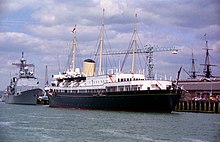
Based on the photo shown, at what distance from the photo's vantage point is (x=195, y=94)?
81.8 meters

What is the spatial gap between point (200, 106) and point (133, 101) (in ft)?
53.5

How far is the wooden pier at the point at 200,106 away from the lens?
212ft

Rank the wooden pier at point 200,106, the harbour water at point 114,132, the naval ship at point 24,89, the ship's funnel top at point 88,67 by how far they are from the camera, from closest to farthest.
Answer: the harbour water at point 114,132 < the wooden pier at point 200,106 < the ship's funnel top at point 88,67 < the naval ship at point 24,89

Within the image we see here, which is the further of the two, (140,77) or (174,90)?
(140,77)

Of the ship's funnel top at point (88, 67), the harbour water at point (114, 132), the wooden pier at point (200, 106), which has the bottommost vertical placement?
the harbour water at point (114, 132)

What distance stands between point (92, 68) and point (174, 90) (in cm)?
2556

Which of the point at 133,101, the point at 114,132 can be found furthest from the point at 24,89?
the point at 114,132

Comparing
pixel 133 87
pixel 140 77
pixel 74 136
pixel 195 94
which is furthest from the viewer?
pixel 195 94

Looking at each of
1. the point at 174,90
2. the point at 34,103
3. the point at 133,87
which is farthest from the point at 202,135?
the point at 34,103

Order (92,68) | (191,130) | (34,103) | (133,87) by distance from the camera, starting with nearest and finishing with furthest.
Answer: (191,130)
(133,87)
(92,68)
(34,103)

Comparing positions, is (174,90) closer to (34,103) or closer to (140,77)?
(140,77)

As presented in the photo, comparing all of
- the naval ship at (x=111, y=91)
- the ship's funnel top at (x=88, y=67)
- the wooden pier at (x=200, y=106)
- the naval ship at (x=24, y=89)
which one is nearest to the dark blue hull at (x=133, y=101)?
the naval ship at (x=111, y=91)

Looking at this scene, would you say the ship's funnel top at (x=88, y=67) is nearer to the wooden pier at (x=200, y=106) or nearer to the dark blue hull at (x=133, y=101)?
the dark blue hull at (x=133, y=101)

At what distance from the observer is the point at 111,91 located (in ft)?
196
